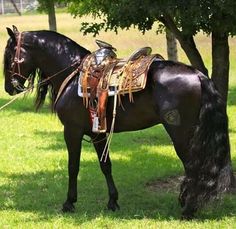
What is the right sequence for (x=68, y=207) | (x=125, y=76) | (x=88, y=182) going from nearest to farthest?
(x=125, y=76) → (x=68, y=207) → (x=88, y=182)

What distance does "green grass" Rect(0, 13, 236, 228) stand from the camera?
5855 millimetres

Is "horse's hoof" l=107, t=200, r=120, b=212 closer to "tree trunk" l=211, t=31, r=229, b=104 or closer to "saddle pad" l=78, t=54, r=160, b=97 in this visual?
"saddle pad" l=78, t=54, r=160, b=97

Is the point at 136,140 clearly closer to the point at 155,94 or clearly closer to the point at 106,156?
the point at 106,156

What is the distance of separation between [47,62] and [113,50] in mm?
→ 759

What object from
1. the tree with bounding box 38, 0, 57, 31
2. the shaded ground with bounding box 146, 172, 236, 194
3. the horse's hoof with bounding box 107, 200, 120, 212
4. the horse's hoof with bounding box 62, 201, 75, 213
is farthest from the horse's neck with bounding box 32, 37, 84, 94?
the tree with bounding box 38, 0, 57, 31

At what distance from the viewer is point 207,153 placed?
18.4 ft

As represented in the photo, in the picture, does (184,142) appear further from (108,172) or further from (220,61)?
(220,61)

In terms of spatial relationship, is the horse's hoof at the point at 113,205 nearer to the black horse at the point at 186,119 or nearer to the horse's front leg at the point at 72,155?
the horse's front leg at the point at 72,155

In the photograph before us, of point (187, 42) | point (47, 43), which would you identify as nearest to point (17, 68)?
point (47, 43)

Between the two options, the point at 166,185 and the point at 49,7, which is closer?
the point at 166,185

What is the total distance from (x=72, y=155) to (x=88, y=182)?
1597 millimetres

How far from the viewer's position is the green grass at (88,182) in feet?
19.2

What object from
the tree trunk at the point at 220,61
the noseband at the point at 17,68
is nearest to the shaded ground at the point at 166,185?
the tree trunk at the point at 220,61

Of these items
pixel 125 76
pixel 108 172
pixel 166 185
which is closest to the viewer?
pixel 125 76
